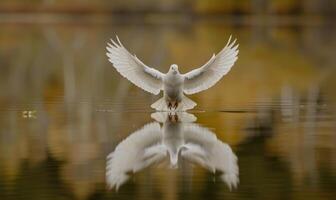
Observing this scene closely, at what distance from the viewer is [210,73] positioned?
14.9m

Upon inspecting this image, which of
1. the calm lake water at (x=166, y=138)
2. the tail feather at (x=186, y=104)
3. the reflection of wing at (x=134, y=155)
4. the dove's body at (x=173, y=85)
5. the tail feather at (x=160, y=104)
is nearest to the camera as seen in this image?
the calm lake water at (x=166, y=138)

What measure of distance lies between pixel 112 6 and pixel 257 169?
56.5 meters

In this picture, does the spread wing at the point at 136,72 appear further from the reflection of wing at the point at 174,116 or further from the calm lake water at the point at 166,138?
the calm lake water at the point at 166,138

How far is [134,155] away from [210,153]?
731 mm

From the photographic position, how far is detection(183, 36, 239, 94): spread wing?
48.5ft

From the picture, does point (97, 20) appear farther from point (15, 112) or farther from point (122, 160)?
point (122, 160)

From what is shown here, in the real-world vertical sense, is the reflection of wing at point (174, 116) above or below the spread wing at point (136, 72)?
below

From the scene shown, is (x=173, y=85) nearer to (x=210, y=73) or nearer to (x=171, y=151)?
(x=210, y=73)

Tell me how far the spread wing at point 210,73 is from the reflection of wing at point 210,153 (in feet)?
4.76

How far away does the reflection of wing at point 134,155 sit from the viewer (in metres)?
10.4

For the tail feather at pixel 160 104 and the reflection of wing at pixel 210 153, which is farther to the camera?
the tail feather at pixel 160 104

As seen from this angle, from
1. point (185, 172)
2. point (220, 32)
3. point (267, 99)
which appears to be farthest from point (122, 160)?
point (220, 32)

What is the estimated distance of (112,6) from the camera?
66500mm

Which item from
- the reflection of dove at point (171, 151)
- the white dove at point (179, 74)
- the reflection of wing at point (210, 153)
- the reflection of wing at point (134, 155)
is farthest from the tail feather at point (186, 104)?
the reflection of wing at point (134, 155)
